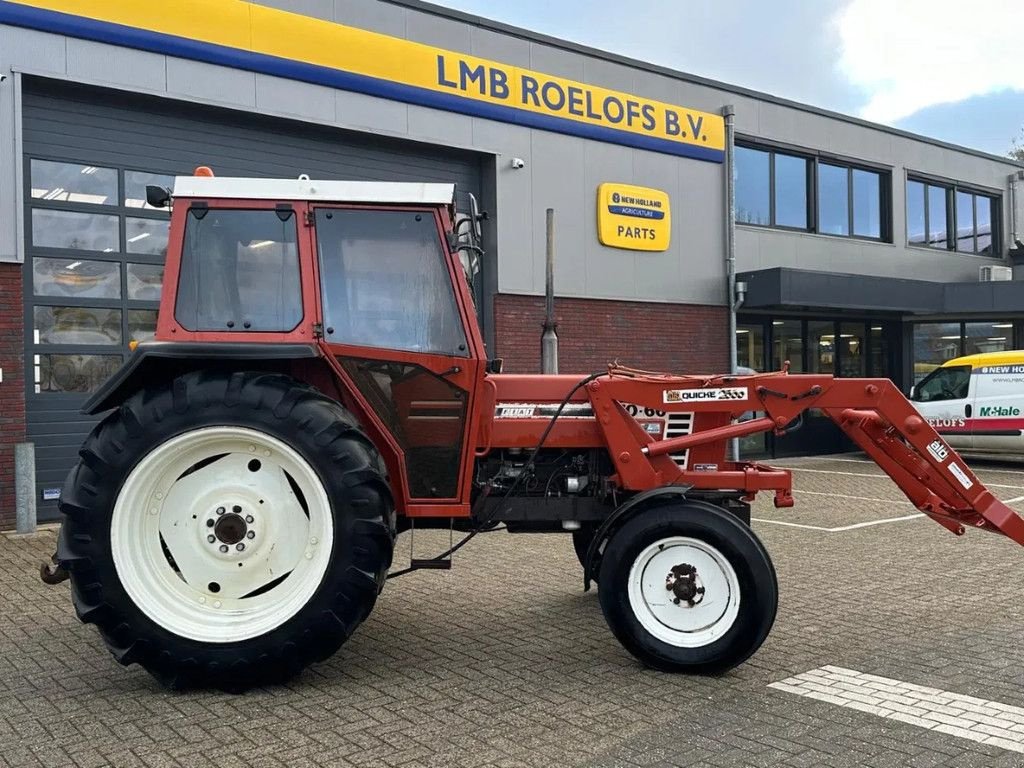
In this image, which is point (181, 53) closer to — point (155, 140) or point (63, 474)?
point (155, 140)

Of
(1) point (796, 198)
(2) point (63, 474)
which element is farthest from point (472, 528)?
(1) point (796, 198)

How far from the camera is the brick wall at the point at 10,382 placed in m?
8.88

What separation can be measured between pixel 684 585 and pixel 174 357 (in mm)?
2704

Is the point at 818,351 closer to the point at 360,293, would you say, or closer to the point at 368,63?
the point at 368,63

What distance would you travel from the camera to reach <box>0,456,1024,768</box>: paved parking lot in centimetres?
360

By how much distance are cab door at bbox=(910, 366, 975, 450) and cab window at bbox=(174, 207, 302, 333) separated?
13294mm

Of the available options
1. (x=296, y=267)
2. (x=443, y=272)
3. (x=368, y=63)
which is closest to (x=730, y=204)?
(x=368, y=63)

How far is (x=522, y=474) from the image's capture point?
4.98 metres

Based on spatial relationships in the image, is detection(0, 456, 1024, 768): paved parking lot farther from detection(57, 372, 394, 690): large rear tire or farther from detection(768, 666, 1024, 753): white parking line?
detection(57, 372, 394, 690): large rear tire

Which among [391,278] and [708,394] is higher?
[391,278]

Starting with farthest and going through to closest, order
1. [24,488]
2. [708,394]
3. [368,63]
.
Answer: [368,63] → [24,488] → [708,394]

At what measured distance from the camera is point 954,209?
1909 cm

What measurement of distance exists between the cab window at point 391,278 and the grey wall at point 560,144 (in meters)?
5.89

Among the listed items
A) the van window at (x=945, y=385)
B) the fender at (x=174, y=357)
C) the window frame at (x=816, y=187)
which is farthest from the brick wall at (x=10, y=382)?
the van window at (x=945, y=385)
